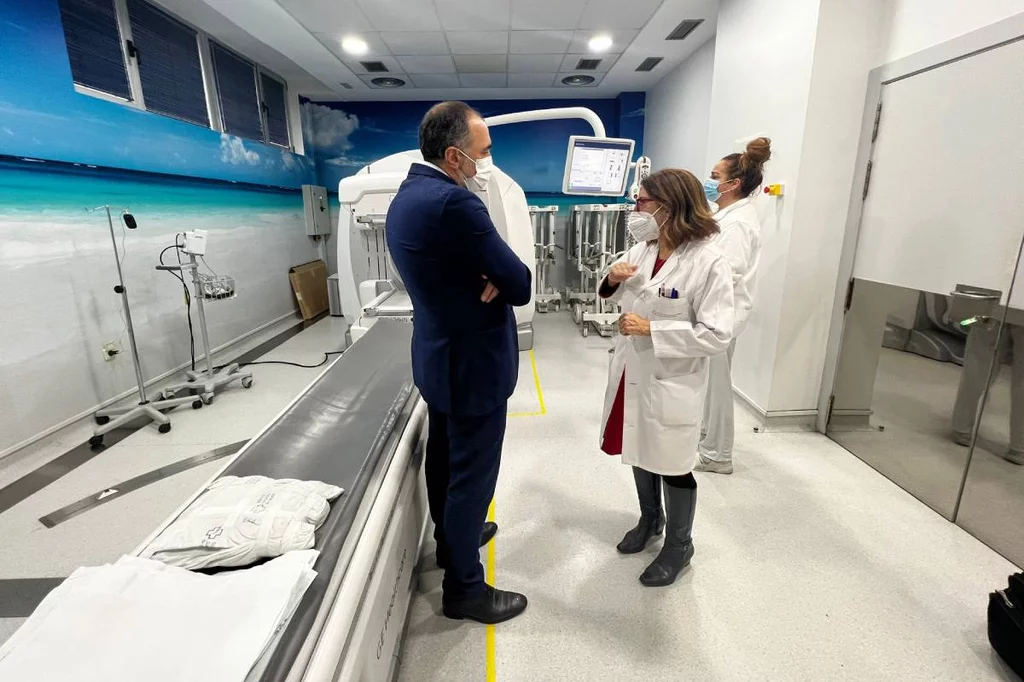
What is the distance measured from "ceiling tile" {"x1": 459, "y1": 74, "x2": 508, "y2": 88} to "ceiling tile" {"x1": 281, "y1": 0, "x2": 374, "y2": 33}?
1.92 meters

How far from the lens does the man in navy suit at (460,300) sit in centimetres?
125

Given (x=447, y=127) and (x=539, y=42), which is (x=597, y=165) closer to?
(x=447, y=127)

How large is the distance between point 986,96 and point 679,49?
380cm

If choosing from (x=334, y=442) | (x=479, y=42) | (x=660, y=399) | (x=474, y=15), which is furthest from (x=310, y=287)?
(x=660, y=399)

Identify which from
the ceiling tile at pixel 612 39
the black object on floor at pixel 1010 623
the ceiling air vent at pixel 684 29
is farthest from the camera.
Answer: the ceiling tile at pixel 612 39

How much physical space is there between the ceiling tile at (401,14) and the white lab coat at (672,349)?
138 inches

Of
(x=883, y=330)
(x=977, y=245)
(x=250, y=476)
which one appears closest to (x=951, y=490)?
(x=883, y=330)

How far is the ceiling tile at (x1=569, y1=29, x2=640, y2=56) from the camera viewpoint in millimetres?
4582

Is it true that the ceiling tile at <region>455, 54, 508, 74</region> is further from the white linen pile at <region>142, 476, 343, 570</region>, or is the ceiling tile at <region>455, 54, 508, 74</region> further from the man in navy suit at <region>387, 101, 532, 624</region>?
the white linen pile at <region>142, 476, 343, 570</region>

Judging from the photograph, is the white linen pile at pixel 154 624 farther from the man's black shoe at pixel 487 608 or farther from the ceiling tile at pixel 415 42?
the ceiling tile at pixel 415 42

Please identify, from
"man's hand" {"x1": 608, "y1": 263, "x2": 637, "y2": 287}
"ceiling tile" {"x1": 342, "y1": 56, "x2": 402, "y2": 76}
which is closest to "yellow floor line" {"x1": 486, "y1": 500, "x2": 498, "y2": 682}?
"man's hand" {"x1": 608, "y1": 263, "x2": 637, "y2": 287}

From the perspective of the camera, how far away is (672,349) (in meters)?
1.56

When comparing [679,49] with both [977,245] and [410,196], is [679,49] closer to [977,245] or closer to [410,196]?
[977,245]

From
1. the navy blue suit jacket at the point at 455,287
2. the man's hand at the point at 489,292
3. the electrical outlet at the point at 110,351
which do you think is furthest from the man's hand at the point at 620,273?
the electrical outlet at the point at 110,351
